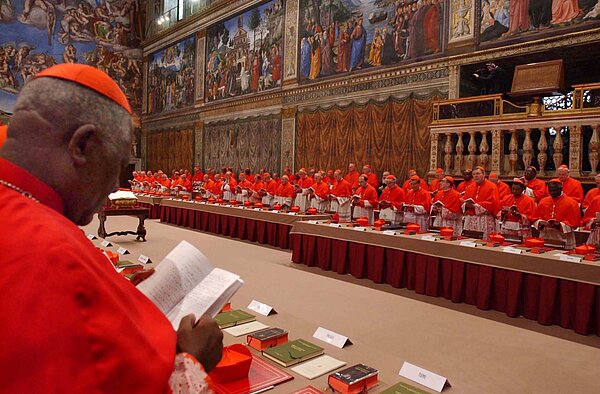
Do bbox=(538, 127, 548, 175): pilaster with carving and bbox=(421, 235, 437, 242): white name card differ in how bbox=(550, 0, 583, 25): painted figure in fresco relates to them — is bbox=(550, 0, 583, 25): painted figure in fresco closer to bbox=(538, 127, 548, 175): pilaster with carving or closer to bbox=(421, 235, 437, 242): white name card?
bbox=(538, 127, 548, 175): pilaster with carving

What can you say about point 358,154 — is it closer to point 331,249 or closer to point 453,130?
point 453,130

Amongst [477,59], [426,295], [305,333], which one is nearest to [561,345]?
[426,295]

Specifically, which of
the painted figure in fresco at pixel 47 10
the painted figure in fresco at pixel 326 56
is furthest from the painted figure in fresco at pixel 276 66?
the painted figure in fresco at pixel 47 10

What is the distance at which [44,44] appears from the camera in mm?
24969

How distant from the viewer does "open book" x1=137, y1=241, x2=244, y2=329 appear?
1343 mm

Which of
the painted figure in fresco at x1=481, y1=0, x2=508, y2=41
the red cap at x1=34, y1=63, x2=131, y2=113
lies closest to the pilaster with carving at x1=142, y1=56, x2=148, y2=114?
the painted figure in fresco at x1=481, y1=0, x2=508, y2=41

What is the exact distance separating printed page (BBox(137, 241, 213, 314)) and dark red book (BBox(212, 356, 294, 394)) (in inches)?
18.4

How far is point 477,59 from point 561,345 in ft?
28.5

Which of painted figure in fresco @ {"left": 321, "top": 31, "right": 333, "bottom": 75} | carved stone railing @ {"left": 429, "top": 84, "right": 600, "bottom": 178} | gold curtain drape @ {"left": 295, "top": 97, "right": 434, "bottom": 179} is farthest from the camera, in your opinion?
painted figure in fresco @ {"left": 321, "top": 31, "right": 333, "bottom": 75}

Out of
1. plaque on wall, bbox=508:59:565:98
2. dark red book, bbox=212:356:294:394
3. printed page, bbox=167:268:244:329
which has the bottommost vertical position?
dark red book, bbox=212:356:294:394

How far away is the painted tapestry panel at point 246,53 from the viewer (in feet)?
58.6

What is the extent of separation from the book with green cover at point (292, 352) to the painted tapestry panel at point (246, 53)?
639 inches

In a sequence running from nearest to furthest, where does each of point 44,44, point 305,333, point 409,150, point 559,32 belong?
point 305,333
point 559,32
point 409,150
point 44,44

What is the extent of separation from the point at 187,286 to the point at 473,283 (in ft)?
17.1
